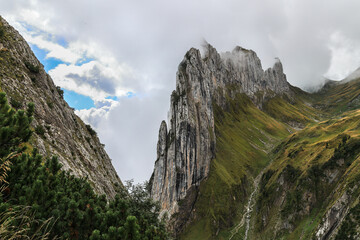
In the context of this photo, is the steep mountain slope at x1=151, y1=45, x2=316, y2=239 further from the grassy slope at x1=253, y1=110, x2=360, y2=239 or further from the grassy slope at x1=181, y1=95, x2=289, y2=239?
the grassy slope at x1=253, y1=110, x2=360, y2=239

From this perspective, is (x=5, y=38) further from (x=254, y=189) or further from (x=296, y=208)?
(x=254, y=189)

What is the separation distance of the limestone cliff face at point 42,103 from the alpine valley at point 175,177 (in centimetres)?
22

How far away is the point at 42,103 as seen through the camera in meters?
36.2

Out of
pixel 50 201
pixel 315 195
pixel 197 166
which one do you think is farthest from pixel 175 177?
pixel 50 201

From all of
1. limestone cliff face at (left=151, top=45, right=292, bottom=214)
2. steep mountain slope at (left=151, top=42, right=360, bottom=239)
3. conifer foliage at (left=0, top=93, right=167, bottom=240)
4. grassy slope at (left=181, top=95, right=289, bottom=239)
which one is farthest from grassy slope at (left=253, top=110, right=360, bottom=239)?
conifer foliage at (left=0, top=93, right=167, bottom=240)

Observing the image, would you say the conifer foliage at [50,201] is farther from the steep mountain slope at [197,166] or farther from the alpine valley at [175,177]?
the steep mountain slope at [197,166]

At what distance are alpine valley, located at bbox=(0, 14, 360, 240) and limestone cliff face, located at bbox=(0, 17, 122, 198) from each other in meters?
0.22

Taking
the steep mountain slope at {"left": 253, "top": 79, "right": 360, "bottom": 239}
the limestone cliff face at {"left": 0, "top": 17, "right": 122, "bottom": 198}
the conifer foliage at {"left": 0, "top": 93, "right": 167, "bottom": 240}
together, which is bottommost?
the steep mountain slope at {"left": 253, "top": 79, "right": 360, "bottom": 239}

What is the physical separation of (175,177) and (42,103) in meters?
97.2

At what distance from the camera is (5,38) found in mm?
39344

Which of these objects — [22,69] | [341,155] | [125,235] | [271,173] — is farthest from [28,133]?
[271,173]

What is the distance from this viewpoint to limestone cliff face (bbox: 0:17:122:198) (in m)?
30.6

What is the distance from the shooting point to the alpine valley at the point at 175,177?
10.6 metres

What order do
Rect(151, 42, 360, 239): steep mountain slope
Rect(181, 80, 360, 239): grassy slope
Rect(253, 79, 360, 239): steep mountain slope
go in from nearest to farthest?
Rect(253, 79, 360, 239): steep mountain slope, Rect(151, 42, 360, 239): steep mountain slope, Rect(181, 80, 360, 239): grassy slope
